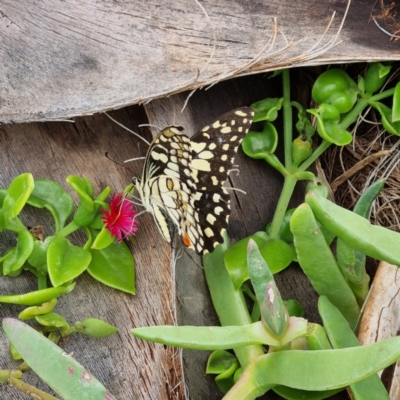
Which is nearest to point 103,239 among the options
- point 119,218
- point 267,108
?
point 119,218

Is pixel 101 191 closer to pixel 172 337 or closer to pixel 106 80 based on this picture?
pixel 106 80

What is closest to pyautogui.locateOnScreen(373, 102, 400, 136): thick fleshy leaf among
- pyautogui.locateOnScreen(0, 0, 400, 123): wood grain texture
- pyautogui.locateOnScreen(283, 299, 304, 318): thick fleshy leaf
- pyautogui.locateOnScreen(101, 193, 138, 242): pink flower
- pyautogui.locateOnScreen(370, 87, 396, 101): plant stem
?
pyautogui.locateOnScreen(370, 87, 396, 101): plant stem

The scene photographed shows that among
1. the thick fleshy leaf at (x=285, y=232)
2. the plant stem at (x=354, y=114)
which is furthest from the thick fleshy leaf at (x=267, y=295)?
the plant stem at (x=354, y=114)

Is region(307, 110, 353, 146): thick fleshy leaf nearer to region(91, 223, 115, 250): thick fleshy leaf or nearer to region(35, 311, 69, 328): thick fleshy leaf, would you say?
region(91, 223, 115, 250): thick fleshy leaf

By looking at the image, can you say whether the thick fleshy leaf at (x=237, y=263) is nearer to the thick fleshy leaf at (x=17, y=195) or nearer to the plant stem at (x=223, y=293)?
the plant stem at (x=223, y=293)

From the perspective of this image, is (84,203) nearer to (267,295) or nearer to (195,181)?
(195,181)
